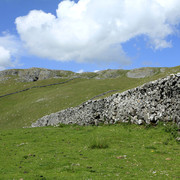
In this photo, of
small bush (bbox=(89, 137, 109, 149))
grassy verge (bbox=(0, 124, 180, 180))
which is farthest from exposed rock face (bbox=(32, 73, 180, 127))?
small bush (bbox=(89, 137, 109, 149))

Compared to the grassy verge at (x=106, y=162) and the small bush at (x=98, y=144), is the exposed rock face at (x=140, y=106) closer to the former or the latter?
the grassy verge at (x=106, y=162)

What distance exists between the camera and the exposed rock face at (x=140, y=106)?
56.3 ft

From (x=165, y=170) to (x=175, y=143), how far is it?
5.99 m

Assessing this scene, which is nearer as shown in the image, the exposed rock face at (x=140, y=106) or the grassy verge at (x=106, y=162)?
the grassy verge at (x=106, y=162)

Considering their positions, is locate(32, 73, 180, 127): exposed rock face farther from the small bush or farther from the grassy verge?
the small bush

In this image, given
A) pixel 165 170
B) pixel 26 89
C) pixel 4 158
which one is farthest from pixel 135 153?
pixel 26 89

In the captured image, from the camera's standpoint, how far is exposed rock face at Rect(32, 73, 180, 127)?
56.3 feet

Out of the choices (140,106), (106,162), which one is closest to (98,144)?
(106,162)

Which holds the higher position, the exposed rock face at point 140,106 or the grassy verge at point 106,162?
the exposed rock face at point 140,106

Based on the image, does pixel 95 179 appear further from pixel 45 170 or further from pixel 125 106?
pixel 125 106

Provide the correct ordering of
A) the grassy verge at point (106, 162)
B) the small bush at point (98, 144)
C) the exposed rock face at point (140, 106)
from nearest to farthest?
the grassy verge at point (106, 162), the small bush at point (98, 144), the exposed rock face at point (140, 106)

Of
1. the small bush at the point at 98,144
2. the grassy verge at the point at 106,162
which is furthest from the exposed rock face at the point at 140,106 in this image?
the small bush at the point at 98,144

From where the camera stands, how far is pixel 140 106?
20391 millimetres

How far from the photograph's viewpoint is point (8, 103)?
8181cm
